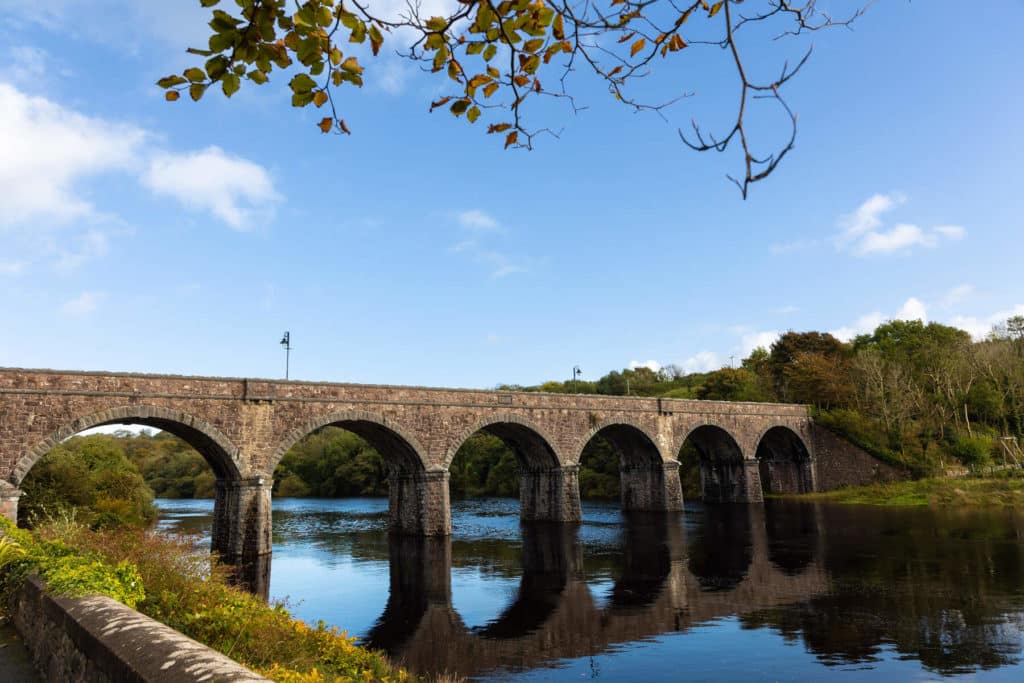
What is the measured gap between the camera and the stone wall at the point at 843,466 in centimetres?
4419

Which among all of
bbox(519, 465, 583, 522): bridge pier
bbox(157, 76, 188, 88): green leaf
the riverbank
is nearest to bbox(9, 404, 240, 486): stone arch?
bbox(519, 465, 583, 522): bridge pier

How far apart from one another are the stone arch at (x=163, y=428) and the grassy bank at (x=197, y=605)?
39.1ft

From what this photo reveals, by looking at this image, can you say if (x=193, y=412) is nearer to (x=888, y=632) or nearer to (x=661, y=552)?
(x=661, y=552)

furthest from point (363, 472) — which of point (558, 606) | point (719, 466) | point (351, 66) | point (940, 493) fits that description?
point (351, 66)

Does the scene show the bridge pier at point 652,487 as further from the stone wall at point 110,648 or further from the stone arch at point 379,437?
the stone wall at point 110,648

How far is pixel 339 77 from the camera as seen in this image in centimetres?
373

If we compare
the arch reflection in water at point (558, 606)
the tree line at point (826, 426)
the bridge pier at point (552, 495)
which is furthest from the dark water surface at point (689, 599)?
the tree line at point (826, 426)

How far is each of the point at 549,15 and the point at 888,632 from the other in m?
13.7

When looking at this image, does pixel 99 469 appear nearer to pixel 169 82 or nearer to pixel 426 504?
pixel 426 504

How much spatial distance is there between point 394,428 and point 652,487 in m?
18.4

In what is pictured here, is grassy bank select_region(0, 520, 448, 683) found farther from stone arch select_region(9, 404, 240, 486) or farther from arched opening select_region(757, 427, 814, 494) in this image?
arched opening select_region(757, 427, 814, 494)

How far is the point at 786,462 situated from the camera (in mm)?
48438

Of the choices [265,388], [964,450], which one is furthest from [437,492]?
[964,450]

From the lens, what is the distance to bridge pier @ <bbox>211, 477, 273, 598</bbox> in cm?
2311
